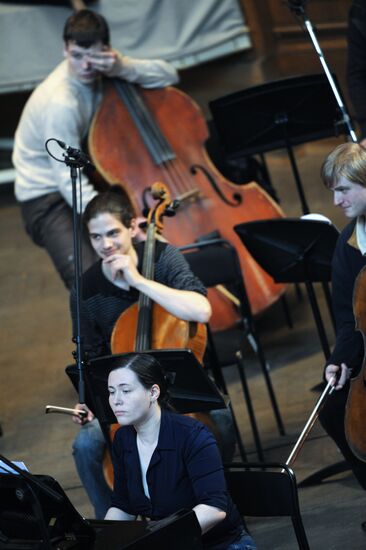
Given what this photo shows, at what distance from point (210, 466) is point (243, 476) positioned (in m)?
0.17

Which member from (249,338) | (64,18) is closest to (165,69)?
(249,338)

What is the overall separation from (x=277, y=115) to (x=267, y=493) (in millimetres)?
1952

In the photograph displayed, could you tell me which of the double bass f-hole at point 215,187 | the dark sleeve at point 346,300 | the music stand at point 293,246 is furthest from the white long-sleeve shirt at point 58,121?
the dark sleeve at point 346,300

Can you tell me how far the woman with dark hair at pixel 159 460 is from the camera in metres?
2.99

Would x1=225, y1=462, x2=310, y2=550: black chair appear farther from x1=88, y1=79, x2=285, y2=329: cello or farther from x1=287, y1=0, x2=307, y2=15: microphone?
x1=88, y1=79, x2=285, y2=329: cello

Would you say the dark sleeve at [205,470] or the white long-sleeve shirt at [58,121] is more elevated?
the white long-sleeve shirt at [58,121]

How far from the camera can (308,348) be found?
→ 5207 millimetres

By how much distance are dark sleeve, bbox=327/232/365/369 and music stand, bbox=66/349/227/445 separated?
1.58 ft

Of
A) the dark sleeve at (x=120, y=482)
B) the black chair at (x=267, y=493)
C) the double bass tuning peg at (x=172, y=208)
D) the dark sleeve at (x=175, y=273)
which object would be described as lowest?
the black chair at (x=267, y=493)

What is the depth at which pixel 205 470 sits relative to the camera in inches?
117

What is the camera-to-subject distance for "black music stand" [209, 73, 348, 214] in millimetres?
4512

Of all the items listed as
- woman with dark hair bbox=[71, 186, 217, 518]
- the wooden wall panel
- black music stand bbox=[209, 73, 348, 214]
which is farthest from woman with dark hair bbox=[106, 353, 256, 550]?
the wooden wall panel

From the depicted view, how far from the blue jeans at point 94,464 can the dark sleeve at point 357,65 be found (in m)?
1.78

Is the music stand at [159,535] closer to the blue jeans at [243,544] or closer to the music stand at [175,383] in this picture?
the blue jeans at [243,544]
